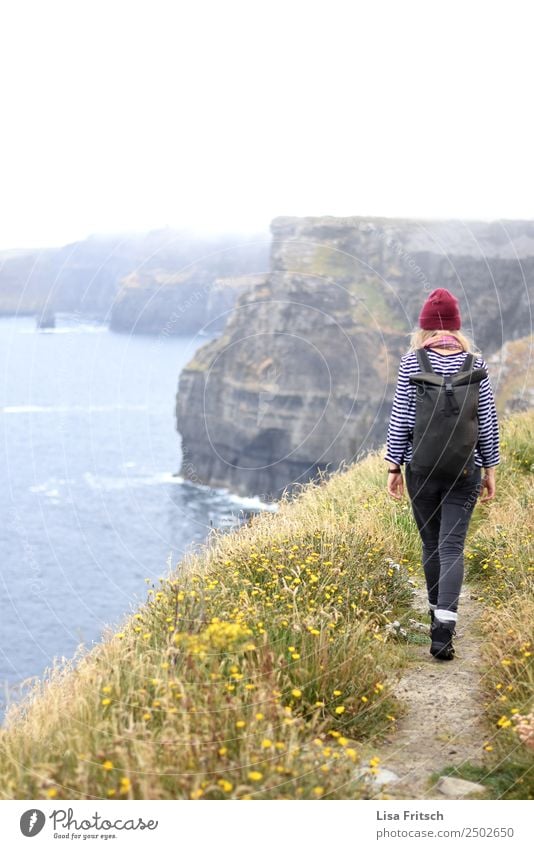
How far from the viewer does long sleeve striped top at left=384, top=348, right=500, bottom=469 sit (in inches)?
207

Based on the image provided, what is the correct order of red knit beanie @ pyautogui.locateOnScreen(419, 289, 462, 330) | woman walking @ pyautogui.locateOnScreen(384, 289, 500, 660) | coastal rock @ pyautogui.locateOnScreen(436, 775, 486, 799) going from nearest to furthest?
coastal rock @ pyautogui.locateOnScreen(436, 775, 486, 799) → woman walking @ pyautogui.locateOnScreen(384, 289, 500, 660) → red knit beanie @ pyautogui.locateOnScreen(419, 289, 462, 330)

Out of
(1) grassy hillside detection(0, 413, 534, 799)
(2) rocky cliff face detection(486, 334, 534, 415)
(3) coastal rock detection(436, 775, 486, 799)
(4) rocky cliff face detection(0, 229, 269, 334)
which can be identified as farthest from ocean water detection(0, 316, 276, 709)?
(3) coastal rock detection(436, 775, 486, 799)

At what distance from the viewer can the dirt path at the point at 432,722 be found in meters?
3.95

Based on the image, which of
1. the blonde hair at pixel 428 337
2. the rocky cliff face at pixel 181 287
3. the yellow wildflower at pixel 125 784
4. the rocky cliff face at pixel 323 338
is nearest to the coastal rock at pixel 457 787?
the yellow wildflower at pixel 125 784

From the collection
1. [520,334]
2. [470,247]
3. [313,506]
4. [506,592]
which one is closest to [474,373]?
[506,592]

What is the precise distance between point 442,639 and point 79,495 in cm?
8669

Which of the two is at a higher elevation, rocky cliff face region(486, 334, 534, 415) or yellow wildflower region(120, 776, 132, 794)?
yellow wildflower region(120, 776, 132, 794)

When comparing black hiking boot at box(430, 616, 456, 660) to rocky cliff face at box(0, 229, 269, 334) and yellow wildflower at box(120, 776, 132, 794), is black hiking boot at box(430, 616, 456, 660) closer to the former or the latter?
yellow wildflower at box(120, 776, 132, 794)

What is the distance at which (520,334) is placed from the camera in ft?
300

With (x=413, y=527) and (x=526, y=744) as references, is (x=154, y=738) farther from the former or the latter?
(x=413, y=527)

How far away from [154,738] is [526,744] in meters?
1.49

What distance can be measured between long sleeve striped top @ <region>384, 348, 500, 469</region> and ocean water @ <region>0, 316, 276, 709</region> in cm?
3688

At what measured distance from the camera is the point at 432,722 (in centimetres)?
455

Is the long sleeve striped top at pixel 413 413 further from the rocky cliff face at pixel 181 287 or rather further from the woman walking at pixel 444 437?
the rocky cliff face at pixel 181 287
